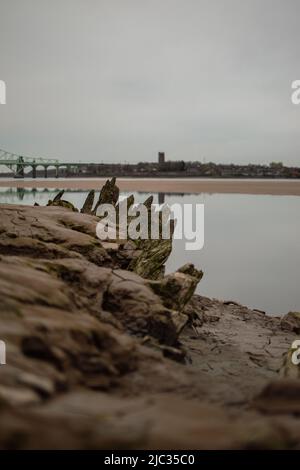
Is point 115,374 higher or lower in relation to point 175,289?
lower

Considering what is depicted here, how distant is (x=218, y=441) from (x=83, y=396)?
1.46m

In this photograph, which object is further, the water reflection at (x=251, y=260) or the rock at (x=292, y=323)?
the water reflection at (x=251, y=260)

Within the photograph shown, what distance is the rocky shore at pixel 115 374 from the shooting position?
354 cm

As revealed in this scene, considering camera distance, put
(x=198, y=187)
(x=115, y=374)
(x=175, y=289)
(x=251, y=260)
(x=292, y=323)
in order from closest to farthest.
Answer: (x=115, y=374), (x=175, y=289), (x=292, y=323), (x=251, y=260), (x=198, y=187)

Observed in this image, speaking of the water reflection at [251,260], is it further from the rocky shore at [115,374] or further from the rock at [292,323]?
the rocky shore at [115,374]

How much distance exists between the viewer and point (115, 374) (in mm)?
4906

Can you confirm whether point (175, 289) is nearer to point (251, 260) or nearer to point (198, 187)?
point (251, 260)

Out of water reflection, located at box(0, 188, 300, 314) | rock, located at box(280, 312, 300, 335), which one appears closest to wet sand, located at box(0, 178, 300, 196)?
water reflection, located at box(0, 188, 300, 314)

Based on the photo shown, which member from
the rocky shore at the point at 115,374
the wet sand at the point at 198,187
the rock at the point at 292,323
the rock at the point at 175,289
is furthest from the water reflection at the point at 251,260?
the wet sand at the point at 198,187

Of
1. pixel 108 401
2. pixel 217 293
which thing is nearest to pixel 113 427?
pixel 108 401

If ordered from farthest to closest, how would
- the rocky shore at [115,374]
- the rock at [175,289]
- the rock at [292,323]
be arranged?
the rock at [292,323] → the rock at [175,289] → the rocky shore at [115,374]

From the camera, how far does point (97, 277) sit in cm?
818

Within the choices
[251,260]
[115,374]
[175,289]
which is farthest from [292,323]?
[251,260]

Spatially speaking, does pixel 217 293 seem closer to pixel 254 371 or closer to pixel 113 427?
pixel 254 371
